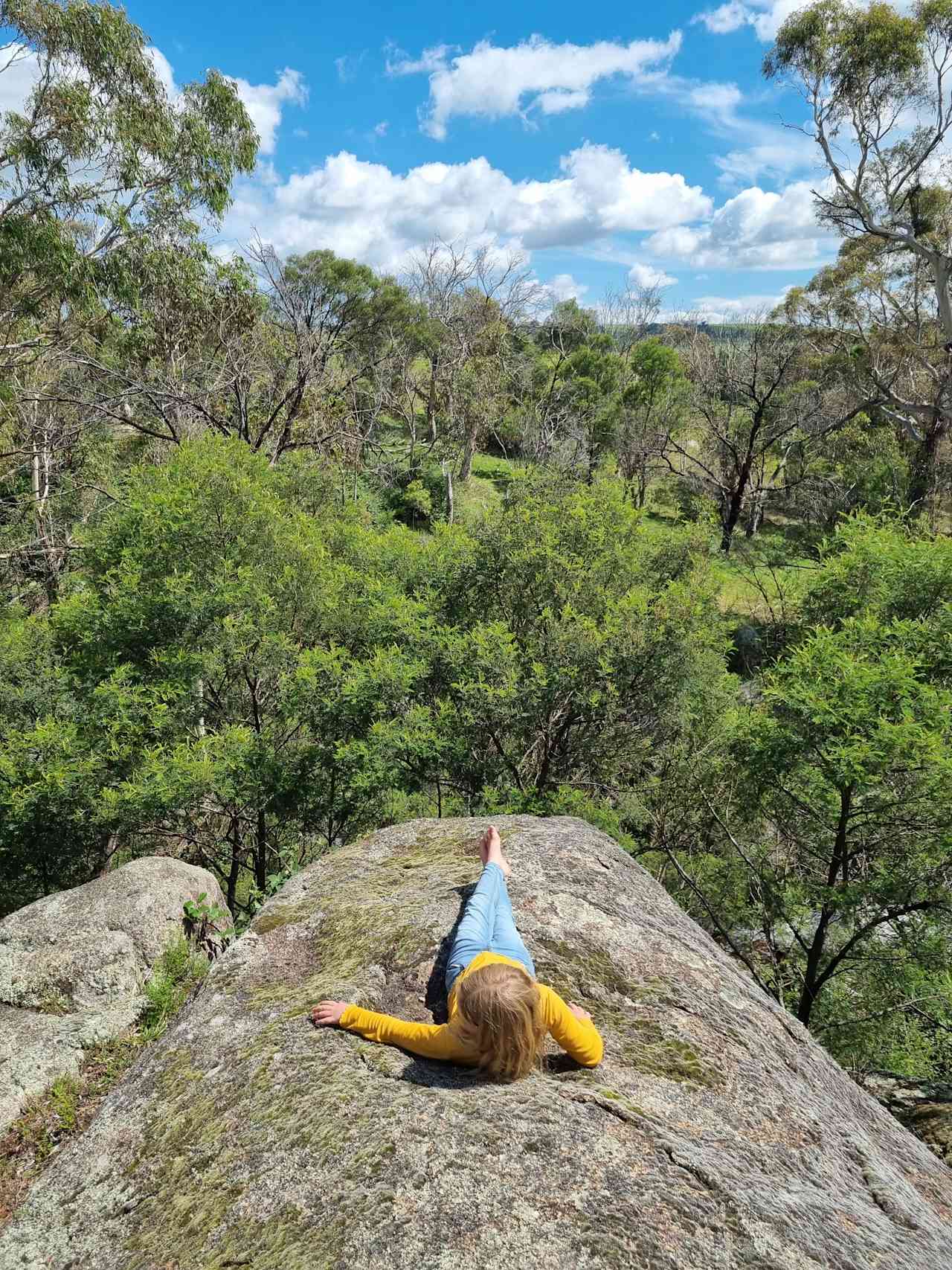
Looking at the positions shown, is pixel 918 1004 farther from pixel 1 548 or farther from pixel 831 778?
pixel 1 548

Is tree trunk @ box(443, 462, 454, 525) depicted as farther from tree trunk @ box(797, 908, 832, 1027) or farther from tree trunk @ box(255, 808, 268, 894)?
tree trunk @ box(797, 908, 832, 1027)

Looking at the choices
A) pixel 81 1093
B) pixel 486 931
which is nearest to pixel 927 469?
pixel 486 931

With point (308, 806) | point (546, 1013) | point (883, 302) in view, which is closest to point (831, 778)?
point (546, 1013)

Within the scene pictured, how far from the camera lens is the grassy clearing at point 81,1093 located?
381cm

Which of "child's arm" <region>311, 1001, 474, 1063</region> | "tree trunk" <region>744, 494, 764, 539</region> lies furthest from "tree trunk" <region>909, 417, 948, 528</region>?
"child's arm" <region>311, 1001, 474, 1063</region>

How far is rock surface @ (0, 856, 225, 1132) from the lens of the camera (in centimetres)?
455

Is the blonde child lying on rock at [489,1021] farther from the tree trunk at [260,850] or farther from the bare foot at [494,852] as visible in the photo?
the tree trunk at [260,850]

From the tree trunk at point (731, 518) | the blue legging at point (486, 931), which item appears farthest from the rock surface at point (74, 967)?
the tree trunk at point (731, 518)

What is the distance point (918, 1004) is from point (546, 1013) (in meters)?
8.61

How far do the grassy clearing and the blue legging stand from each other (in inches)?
77.8

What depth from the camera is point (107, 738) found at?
8891 mm

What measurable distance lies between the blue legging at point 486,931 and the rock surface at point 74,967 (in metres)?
3.00

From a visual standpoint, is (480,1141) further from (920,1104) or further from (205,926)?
(920,1104)

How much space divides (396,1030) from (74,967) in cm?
351
